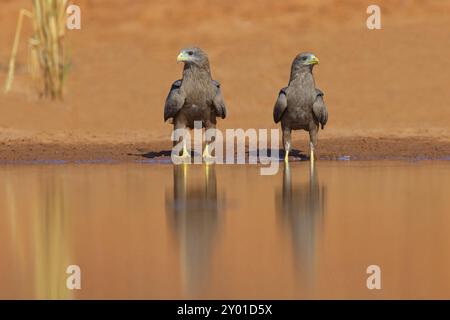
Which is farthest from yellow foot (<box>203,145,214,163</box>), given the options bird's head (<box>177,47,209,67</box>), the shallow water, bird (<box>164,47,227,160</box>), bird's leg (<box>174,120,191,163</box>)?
the shallow water

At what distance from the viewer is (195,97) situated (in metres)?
19.5

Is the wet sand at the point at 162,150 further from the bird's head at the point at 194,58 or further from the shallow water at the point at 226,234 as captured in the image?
the shallow water at the point at 226,234

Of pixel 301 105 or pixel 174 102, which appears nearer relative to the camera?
pixel 301 105

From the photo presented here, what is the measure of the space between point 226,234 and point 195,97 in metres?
8.48

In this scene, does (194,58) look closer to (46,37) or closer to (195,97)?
(195,97)

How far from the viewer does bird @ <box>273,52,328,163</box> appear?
63.0 ft

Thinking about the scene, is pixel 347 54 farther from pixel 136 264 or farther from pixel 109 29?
pixel 136 264

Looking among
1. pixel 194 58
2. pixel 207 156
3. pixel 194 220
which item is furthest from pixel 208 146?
pixel 194 220

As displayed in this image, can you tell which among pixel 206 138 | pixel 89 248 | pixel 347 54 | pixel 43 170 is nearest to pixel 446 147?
pixel 206 138

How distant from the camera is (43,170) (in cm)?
1812

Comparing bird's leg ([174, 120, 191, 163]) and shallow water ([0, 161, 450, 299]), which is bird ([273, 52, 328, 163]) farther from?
shallow water ([0, 161, 450, 299])

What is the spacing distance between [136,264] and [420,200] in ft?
16.1

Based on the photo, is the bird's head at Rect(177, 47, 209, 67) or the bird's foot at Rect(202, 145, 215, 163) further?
the bird's head at Rect(177, 47, 209, 67)

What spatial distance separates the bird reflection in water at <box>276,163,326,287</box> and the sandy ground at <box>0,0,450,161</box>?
5.30 metres
